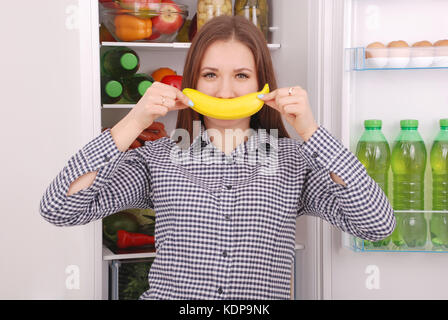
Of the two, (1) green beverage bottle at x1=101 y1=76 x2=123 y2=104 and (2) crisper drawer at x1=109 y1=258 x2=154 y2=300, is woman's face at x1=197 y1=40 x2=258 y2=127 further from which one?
(2) crisper drawer at x1=109 y1=258 x2=154 y2=300

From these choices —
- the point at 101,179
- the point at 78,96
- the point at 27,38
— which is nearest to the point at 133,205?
the point at 101,179

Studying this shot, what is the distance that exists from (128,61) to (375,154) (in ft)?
3.04

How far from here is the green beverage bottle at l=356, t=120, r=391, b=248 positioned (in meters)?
1.69

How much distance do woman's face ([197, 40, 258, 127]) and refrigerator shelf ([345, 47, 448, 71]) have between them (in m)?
0.37

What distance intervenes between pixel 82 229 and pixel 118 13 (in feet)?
2.57

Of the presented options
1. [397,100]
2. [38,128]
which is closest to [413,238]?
[397,100]

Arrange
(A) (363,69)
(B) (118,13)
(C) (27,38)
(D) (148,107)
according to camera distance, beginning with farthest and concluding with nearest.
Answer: (B) (118,13)
(C) (27,38)
(A) (363,69)
(D) (148,107)

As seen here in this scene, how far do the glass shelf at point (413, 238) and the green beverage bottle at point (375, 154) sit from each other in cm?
1

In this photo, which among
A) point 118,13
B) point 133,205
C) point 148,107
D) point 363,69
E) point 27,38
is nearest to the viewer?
point 148,107

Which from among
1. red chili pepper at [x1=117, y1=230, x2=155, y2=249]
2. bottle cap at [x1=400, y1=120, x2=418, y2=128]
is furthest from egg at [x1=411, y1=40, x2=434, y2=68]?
red chili pepper at [x1=117, y1=230, x2=155, y2=249]

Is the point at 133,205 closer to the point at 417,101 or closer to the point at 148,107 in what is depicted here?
the point at 148,107

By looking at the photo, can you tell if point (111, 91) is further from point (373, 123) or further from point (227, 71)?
point (373, 123)

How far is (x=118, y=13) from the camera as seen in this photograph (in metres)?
2.00

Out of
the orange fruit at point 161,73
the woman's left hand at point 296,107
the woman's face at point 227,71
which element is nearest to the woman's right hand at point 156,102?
the woman's face at point 227,71
